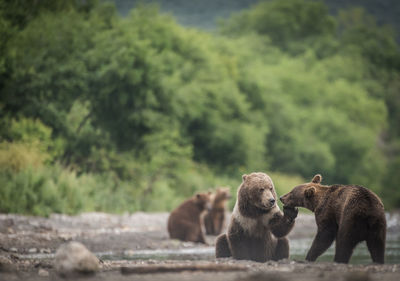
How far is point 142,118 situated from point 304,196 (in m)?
17.8

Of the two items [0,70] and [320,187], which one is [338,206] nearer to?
[320,187]

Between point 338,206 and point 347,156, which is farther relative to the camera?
point 347,156

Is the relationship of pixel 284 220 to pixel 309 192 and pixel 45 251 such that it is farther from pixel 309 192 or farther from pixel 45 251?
pixel 45 251

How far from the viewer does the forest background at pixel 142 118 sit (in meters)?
22.1

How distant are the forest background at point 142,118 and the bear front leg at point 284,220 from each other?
10.0m

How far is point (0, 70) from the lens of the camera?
896 inches

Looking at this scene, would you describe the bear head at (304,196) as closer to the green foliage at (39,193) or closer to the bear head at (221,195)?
the bear head at (221,195)

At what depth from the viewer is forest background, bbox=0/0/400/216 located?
2206 cm

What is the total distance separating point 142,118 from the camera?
25.8 metres

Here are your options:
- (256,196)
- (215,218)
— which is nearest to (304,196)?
(256,196)

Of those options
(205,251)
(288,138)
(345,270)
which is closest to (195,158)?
(288,138)

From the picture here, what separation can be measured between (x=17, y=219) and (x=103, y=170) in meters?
9.46

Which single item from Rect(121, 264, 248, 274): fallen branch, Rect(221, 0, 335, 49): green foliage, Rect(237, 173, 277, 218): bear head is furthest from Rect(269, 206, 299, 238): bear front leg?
Rect(221, 0, 335, 49): green foliage

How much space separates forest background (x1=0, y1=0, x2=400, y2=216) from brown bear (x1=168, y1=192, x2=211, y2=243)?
4138 mm
